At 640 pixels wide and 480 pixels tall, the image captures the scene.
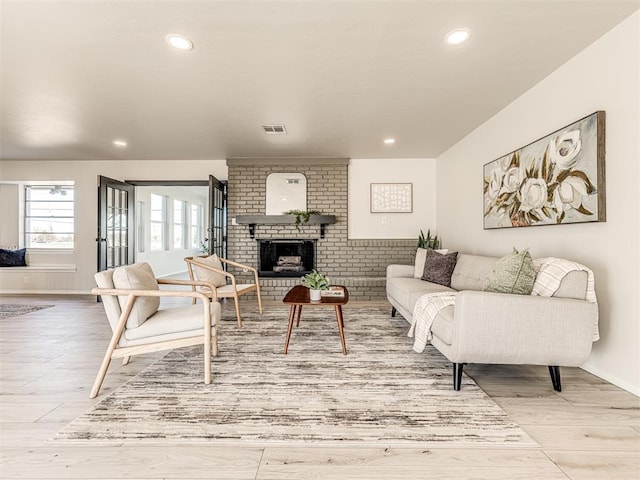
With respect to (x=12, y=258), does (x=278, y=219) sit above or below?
above

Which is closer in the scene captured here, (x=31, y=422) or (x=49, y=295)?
(x=31, y=422)

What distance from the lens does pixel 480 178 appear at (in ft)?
12.7

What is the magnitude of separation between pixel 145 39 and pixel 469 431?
121 inches

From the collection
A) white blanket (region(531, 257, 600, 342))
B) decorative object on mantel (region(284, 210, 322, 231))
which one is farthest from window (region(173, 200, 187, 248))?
white blanket (region(531, 257, 600, 342))

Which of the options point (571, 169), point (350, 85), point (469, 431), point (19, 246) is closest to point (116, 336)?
point (469, 431)

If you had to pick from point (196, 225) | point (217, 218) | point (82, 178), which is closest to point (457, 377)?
point (217, 218)

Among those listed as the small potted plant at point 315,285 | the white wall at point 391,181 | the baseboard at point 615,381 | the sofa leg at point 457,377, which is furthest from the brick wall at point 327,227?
the sofa leg at point 457,377

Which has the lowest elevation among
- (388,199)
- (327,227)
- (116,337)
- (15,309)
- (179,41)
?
(15,309)

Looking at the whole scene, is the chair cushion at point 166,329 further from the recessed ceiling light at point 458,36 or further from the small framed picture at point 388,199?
the small framed picture at point 388,199

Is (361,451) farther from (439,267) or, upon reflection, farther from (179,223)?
(179,223)

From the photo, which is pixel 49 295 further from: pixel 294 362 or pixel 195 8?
pixel 195 8

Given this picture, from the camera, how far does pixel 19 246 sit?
18.9 ft

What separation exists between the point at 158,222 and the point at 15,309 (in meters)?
3.86

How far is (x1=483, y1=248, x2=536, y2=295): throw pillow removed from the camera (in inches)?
84.5
